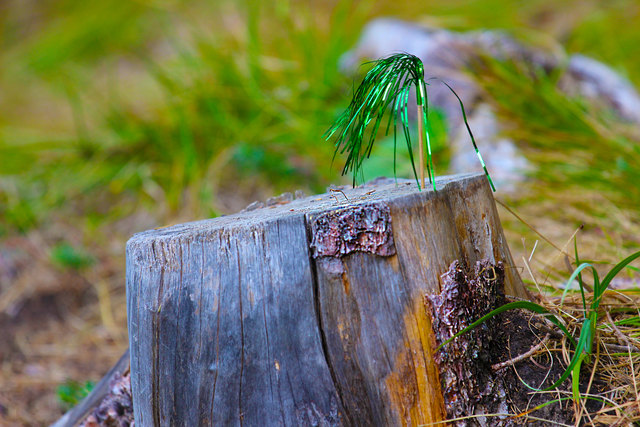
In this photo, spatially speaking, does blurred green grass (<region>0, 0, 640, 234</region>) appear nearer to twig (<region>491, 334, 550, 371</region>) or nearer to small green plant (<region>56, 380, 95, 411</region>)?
small green plant (<region>56, 380, 95, 411</region>)

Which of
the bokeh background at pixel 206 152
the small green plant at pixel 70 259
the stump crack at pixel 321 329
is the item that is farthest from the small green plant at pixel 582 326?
the small green plant at pixel 70 259

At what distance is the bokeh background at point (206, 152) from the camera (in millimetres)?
2057

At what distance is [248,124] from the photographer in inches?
129

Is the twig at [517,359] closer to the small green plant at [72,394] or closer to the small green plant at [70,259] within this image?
the small green plant at [72,394]

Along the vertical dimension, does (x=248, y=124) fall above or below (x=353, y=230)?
above

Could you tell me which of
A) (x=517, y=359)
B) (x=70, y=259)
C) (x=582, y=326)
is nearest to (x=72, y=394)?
(x=70, y=259)

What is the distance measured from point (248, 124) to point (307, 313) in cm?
257

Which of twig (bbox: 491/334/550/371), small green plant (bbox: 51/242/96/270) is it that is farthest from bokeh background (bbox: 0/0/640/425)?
twig (bbox: 491/334/550/371)

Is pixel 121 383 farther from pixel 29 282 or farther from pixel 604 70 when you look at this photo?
pixel 604 70

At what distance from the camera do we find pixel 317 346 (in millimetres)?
881

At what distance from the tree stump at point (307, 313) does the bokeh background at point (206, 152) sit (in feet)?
2.63

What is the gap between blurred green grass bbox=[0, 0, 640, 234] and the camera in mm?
2559

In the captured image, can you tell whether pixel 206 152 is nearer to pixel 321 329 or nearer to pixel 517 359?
pixel 321 329

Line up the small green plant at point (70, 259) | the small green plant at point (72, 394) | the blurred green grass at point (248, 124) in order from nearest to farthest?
the small green plant at point (72, 394)
the blurred green grass at point (248, 124)
the small green plant at point (70, 259)
